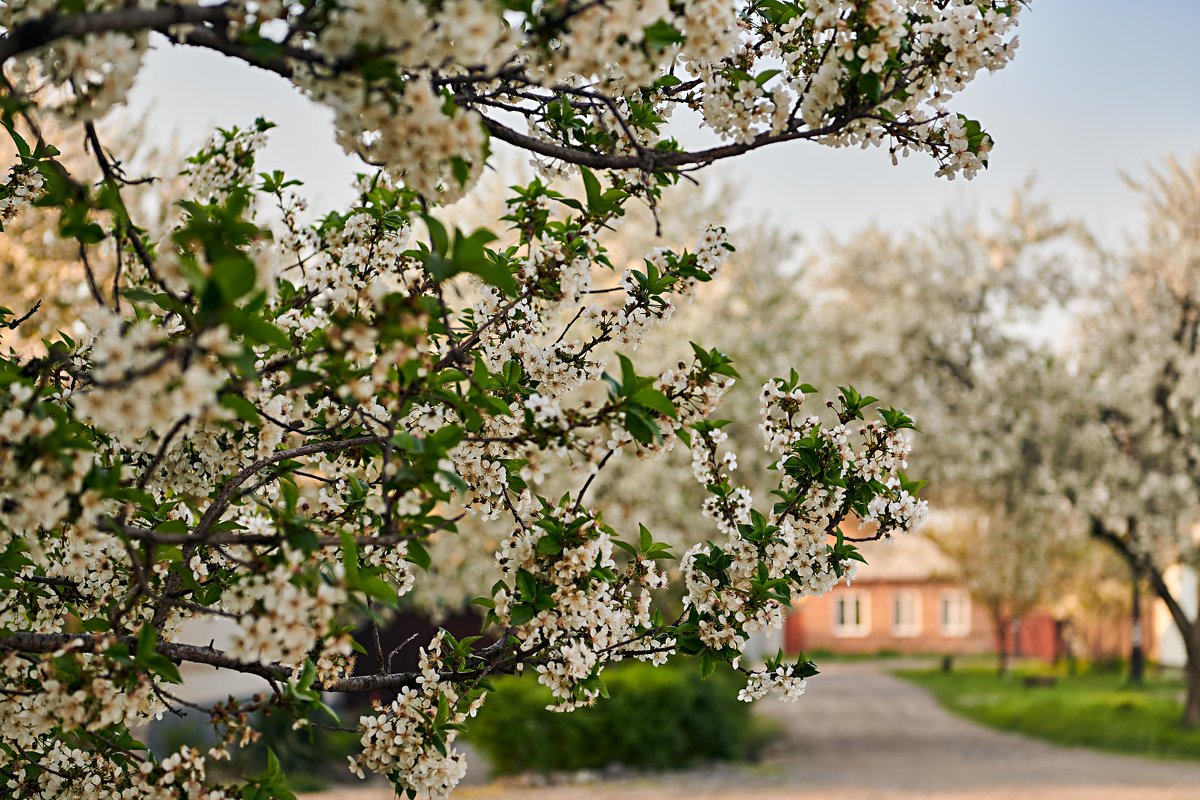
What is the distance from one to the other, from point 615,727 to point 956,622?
110 feet

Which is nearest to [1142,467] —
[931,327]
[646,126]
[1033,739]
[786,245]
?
[931,327]

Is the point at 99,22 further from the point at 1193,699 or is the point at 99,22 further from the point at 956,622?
the point at 956,622

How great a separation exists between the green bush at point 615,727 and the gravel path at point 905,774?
1.42ft

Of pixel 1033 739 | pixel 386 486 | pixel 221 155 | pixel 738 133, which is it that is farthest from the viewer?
pixel 1033 739

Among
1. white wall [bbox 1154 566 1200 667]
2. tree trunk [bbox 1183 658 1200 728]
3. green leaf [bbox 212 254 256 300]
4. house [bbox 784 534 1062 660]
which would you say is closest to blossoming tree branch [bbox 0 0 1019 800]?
green leaf [bbox 212 254 256 300]

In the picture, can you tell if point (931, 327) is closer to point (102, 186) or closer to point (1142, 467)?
point (1142, 467)

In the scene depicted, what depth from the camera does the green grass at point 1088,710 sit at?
658 inches

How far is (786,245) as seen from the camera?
1917 cm

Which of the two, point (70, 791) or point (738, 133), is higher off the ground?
point (738, 133)

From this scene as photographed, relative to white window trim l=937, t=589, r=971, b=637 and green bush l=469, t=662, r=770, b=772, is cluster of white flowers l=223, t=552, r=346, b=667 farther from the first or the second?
white window trim l=937, t=589, r=971, b=637

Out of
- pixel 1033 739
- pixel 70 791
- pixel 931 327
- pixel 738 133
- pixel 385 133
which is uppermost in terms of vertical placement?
pixel 931 327

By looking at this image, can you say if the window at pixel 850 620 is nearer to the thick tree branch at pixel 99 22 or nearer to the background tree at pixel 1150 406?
the background tree at pixel 1150 406

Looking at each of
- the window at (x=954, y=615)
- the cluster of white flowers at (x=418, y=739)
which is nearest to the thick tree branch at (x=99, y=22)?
the cluster of white flowers at (x=418, y=739)

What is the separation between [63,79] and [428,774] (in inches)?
69.1
